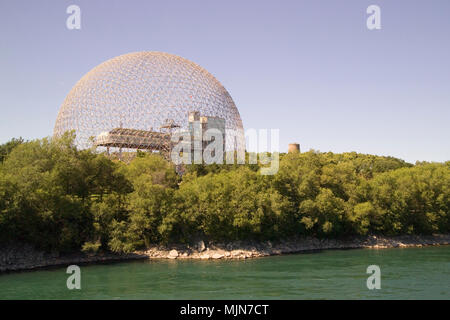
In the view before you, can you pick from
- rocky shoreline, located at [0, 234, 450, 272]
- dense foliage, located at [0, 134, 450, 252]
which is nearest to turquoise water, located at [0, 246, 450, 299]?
rocky shoreline, located at [0, 234, 450, 272]

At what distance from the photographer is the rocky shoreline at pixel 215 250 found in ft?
84.3

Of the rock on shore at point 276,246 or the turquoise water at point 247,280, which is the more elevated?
the turquoise water at point 247,280

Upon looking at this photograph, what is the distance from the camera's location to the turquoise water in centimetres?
1738

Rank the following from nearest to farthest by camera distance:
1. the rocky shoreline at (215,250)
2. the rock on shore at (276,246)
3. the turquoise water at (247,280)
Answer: the turquoise water at (247,280) → the rocky shoreline at (215,250) → the rock on shore at (276,246)

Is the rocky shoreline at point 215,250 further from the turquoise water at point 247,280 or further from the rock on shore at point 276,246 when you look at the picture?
the turquoise water at point 247,280

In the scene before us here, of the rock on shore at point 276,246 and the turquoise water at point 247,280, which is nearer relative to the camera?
the turquoise water at point 247,280

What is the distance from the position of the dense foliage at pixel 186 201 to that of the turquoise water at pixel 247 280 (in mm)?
3523

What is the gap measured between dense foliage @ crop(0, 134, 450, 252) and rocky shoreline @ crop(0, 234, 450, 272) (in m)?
0.65

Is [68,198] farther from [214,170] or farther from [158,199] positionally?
[214,170]

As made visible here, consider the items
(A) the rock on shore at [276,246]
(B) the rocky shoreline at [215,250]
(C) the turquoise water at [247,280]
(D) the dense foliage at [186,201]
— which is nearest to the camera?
(C) the turquoise water at [247,280]

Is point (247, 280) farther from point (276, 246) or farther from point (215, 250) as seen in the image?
point (276, 246)

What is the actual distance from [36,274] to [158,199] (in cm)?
967

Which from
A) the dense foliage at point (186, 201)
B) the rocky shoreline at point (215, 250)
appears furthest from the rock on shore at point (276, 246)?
the dense foliage at point (186, 201)

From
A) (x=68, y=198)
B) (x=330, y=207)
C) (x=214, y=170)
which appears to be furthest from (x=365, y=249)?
(x=68, y=198)
